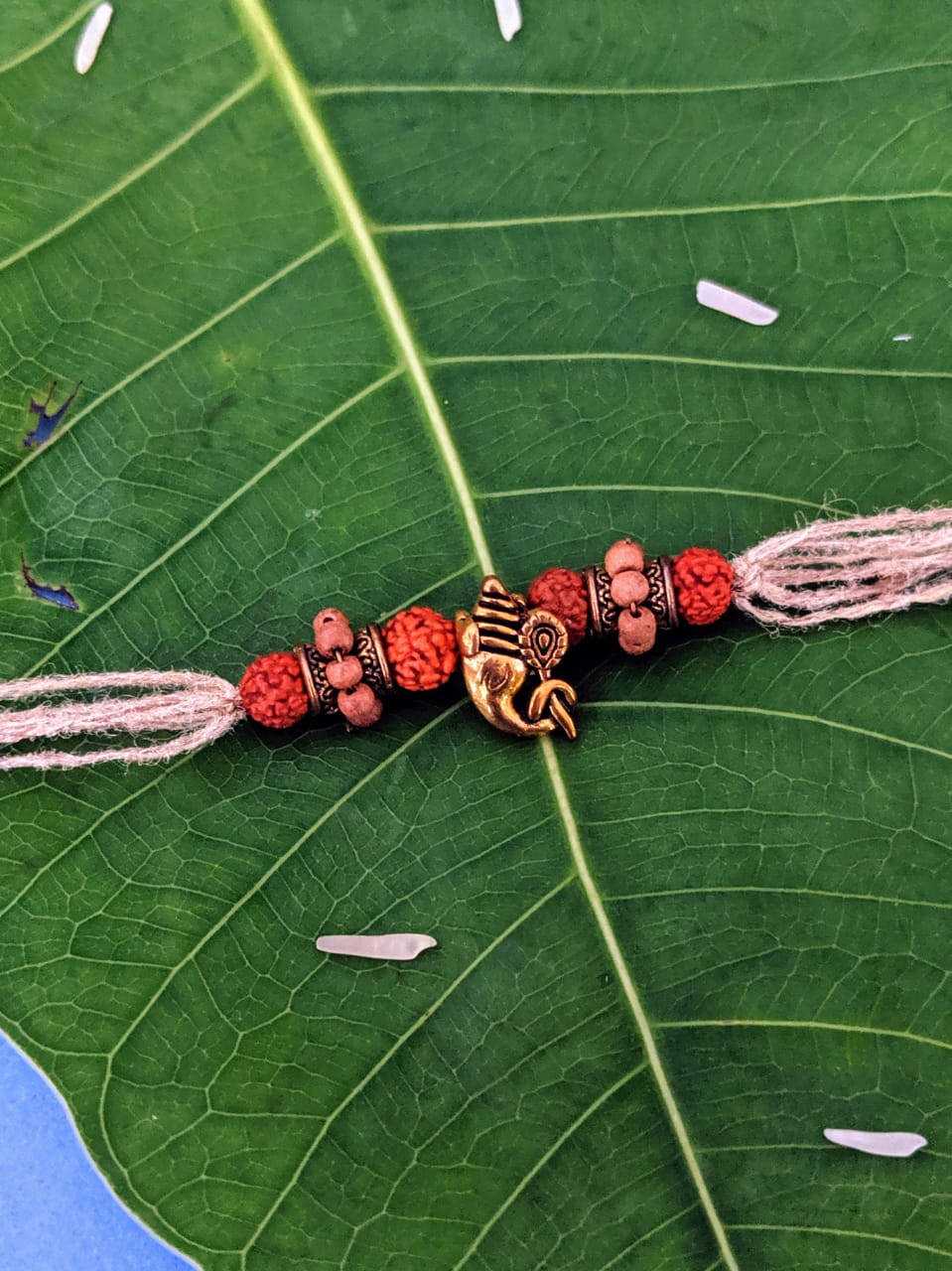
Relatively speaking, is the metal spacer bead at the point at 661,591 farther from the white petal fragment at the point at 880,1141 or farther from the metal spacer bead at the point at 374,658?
the white petal fragment at the point at 880,1141

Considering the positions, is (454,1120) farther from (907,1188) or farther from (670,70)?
(670,70)

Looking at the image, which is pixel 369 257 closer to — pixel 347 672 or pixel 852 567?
pixel 347 672

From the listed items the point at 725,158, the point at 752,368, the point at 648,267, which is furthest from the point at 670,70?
the point at 752,368

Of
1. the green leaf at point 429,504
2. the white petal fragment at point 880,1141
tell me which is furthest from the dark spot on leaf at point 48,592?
the white petal fragment at point 880,1141

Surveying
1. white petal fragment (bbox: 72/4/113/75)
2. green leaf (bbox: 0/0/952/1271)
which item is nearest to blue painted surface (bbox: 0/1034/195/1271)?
green leaf (bbox: 0/0/952/1271)

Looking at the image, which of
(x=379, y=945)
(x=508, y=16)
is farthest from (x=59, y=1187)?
(x=508, y=16)
